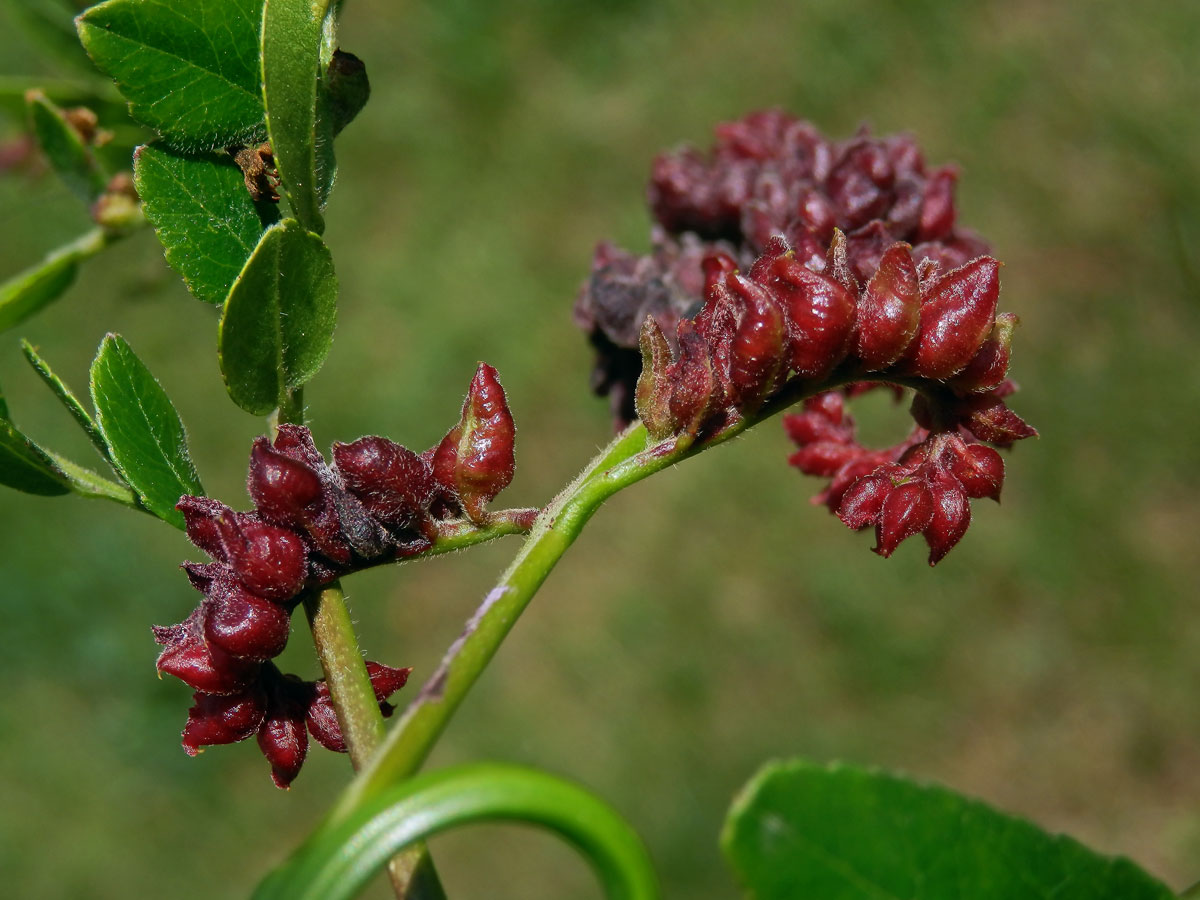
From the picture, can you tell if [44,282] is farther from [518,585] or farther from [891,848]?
[891,848]

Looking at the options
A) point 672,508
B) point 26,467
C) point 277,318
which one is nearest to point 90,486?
point 26,467

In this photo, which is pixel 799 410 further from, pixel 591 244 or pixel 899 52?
pixel 899 52

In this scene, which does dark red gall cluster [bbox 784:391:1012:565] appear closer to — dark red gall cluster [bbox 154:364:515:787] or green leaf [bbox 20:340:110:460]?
dark red gall cluster [bbox 154:364:515:787]

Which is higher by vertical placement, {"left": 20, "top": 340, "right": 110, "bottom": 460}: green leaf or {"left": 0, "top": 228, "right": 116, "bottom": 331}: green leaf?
{"left": 0, "top": 228, "right": 116, "bottom": 331}: green leaf

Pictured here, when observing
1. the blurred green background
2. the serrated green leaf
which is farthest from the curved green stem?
the blurred green background

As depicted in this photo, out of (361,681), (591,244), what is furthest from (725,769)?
(361,681)

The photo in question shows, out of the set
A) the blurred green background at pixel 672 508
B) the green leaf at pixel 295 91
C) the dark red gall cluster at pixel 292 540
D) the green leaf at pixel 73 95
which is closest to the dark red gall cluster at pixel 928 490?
the dark red gall cluster at pixel 292 540
